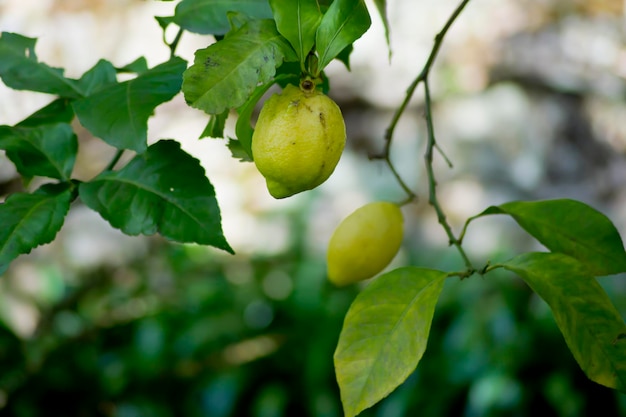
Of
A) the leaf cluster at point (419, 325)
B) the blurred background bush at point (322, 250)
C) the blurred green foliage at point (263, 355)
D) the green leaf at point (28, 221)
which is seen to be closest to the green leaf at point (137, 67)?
the green leaf at point (28, 221)

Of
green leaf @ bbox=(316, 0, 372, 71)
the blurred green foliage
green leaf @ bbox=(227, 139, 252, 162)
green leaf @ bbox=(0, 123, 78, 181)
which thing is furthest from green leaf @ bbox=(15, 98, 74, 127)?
the blurred green foliage

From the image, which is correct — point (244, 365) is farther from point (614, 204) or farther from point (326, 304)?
point (614, 204)

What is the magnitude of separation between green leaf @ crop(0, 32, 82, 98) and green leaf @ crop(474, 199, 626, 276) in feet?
1.09

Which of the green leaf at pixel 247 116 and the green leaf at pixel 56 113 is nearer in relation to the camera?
the green leaf at pixel 247 116

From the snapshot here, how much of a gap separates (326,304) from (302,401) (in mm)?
257

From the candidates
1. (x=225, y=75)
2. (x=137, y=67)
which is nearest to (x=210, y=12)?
(x=137, y=67)

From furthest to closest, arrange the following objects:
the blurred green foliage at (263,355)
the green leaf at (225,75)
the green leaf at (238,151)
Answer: the blurred green foliage at (263,355) → the green leaf at (238,151) → the green leaf at (225,75)

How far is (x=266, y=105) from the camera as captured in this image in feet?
1.37

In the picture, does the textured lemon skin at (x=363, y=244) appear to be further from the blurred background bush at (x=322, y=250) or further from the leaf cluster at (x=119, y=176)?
the blurred background bush at (x=322, y=250)

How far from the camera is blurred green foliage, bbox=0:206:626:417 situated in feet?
5.28

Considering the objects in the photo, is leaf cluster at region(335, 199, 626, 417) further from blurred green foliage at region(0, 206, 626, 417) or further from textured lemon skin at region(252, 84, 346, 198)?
blurred green foliage at region(0, 206, 626, 417)

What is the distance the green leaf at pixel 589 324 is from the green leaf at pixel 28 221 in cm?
30

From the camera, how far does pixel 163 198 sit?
1.53 ft

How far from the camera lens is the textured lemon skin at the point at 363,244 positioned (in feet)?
1.81
